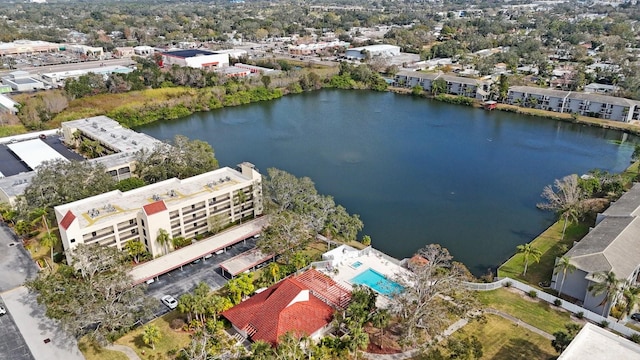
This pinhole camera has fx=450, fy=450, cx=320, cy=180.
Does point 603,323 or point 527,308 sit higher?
point 603,323

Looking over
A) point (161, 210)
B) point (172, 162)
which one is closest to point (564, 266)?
point (161, 210)

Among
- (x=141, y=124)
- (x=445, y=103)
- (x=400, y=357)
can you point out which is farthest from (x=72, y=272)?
(x=445, y=103)

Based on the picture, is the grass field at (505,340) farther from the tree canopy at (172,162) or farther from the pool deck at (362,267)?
the tree canopy at (172,162)

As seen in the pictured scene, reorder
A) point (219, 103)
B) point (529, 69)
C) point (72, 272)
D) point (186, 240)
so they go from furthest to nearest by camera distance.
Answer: point (529, 69) → point (219, 103) → point (186, 240) → point (72, 272)

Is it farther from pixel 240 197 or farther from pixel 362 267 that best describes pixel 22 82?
pixel 362 267

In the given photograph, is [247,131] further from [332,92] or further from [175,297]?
[175,297]
